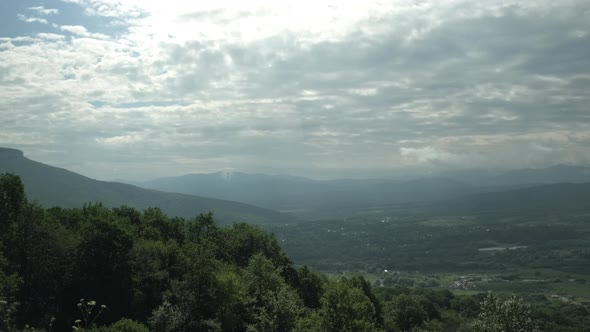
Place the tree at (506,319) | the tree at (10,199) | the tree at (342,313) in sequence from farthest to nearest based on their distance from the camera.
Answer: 1. the tree at (10,199)
2. the tree at (506,319)
3. the tree at (342,313)

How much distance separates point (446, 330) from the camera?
70562 mm

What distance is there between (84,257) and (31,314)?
6220 mm

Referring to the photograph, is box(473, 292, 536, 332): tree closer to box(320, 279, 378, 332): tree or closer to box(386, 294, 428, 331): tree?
box(320, 279, 378, 332): tree

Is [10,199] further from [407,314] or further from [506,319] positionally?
[407,314]

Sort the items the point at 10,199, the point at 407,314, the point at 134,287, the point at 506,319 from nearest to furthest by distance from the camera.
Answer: the point at 506,319 < the point at 134,287 < the point at 10,199 < the point at 407,314

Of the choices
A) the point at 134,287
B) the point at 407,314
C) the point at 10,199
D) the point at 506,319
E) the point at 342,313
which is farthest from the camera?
the point at 407,314

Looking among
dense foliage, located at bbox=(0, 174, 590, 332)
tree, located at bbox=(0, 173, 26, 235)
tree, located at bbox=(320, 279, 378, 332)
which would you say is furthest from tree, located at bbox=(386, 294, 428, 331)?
tree, located at bbox=(0, 173, 26, 235)

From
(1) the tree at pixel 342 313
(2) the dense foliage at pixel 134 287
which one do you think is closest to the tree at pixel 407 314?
(2) the dense foliage at pixel 134 287

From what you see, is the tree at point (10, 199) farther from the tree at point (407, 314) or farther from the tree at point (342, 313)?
the tree at point (407, 314)

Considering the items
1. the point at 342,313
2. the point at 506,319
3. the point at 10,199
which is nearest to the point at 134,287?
the point at 10,199

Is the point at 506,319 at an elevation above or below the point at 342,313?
below

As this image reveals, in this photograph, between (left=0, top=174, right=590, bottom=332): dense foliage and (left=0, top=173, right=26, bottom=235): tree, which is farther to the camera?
(left=0, top=173, right=26, bottom=235): tree

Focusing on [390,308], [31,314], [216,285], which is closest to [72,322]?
[31,314]

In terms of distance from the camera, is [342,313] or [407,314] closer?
[342,313]
